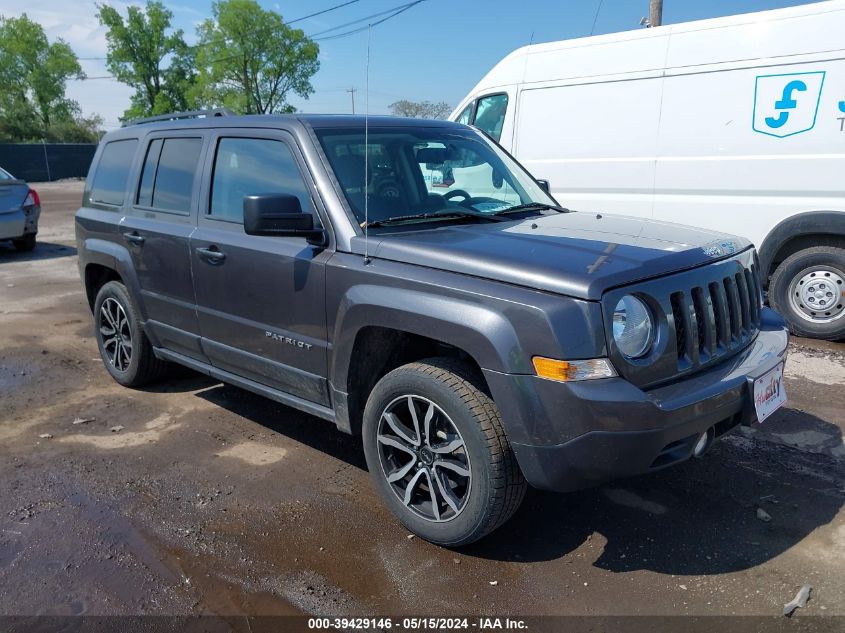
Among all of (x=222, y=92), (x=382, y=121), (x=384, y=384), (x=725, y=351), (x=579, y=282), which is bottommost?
(x=384, y=384)

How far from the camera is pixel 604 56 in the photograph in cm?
699

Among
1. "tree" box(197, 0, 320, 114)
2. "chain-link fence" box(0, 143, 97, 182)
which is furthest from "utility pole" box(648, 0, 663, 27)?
"tree" box(197, 0, 320, 114)

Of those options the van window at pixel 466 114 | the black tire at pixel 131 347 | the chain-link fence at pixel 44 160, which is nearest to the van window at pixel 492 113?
the van window at pixel 466 114

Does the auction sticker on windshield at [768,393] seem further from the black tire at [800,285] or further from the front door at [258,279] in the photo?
the black tire at [800,285]

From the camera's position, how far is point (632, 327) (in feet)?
8.82

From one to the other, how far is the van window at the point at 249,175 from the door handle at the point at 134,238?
2.56 feet

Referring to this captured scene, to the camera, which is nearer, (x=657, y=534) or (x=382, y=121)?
(x=657, y=534)

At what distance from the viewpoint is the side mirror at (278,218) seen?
10.6ft

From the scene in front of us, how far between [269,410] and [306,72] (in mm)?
64514

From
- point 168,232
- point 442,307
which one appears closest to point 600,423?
point 442,307

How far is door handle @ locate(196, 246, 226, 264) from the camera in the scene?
12.8 ft

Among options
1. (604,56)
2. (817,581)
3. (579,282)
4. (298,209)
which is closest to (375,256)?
(298,209)

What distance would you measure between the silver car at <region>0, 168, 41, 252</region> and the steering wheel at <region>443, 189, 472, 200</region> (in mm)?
10317

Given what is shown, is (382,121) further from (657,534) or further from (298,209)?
(657,534)
